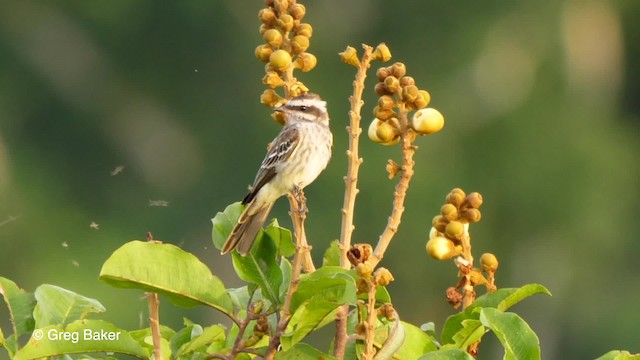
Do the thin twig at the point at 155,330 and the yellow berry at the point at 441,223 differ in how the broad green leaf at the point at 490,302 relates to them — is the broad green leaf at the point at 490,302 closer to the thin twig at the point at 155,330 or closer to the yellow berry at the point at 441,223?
the yellow berry at the point at 441,223

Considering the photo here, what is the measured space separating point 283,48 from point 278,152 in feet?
5.21

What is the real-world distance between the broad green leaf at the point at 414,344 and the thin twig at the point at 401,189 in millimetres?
137

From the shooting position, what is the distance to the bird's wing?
15.1 feet

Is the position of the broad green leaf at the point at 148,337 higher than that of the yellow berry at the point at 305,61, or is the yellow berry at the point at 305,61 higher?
the yellow berry at the point at 305,61

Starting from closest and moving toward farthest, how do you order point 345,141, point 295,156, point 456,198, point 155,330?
point 155,330, point 456,198, point 295,156, point 345,141

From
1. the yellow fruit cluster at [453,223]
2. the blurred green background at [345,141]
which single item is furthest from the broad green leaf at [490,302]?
the blurred green background at [345,141]

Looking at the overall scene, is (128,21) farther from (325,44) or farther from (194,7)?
(325,44)

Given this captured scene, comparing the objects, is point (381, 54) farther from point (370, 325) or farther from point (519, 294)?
point (370, 325)

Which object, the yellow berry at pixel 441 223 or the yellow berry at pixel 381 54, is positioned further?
the yellow berry at pixel 381 54

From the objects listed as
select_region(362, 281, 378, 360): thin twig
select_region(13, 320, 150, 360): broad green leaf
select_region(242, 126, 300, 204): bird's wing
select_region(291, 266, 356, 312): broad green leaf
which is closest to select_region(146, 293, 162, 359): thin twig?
select_region(13, 320, 150, 360): broad green leaf

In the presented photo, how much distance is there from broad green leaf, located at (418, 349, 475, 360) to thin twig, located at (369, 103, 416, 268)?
0.18 meters

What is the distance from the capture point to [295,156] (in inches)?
188

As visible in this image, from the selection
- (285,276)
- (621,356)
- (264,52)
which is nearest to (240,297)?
(285,276)

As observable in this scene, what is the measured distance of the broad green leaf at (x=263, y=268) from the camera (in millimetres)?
2812
